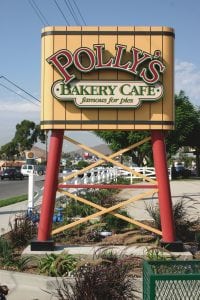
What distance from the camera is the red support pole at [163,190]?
925 centimetres

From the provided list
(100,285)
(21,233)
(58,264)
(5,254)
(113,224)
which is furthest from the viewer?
(113,224)

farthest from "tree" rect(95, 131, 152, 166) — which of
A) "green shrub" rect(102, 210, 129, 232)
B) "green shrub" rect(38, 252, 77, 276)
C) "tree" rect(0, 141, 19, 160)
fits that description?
"tree" rect(0, 141, 19, 160)

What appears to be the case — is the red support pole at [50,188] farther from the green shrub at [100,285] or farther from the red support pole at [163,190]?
the green shrub at [100,285]

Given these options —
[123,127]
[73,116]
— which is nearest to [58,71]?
[73,116]

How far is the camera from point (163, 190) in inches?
369

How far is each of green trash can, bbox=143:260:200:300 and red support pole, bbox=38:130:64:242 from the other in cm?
500

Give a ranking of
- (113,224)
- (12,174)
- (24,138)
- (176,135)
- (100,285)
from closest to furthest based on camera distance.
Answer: (100,285), (113,224), (176,135), (12,174), (24,138)

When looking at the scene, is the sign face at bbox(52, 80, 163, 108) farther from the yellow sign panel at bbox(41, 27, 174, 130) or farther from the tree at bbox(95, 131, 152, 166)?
the tree at bbox(95, 131, 152, 166)

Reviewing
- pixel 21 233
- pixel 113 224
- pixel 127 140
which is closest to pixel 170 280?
pixel 21 233

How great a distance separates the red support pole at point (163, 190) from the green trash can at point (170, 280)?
4754 millimetres

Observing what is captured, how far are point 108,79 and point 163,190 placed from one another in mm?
2171

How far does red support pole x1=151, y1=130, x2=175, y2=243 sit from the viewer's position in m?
9.25

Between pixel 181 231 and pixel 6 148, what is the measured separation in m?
108

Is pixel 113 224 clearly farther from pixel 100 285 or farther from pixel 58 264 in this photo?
pixel 100 285
